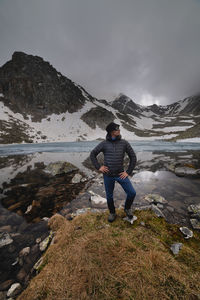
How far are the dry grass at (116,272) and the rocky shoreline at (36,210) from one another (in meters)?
0.95

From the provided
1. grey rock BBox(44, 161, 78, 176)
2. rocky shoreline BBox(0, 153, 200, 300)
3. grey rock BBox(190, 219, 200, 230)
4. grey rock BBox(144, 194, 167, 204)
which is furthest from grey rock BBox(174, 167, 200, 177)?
grey rock BBox(44, 161, 78, 176)

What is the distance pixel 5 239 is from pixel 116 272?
4.01 meters

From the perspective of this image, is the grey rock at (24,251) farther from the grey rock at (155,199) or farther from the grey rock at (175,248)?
the grey rock at (155,199)

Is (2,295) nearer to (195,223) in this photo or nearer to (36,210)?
(36,210)

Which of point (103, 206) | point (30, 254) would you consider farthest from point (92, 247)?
point (103, 206)

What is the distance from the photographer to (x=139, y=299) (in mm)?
1599

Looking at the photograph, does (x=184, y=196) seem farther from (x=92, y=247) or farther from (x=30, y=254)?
(x=30, y=254)

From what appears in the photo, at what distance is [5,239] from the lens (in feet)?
12.6

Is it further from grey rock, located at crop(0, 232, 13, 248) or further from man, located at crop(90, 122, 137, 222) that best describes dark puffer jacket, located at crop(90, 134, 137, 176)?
grey rock, located at crop(0, 232, 13, 248)

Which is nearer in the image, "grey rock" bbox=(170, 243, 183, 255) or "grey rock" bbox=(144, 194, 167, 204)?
"grey rock" bbox=(170, 243, 183, 255)

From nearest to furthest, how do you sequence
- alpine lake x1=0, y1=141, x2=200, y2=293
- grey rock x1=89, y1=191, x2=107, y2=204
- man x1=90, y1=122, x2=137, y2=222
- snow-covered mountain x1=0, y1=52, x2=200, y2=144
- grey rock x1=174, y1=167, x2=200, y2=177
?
alpine lake x1=0, y1=141, x2=200, y2=293 < man x1=90, y1=122, x2=137, y2=222 < grey rock x1=89, y1=191, x2=107, y2=204 < grey rock x1=174, y1=167, x2=200, y2=177 < snow-covered mountain x1=0, y1=52, x2=200, y2=144

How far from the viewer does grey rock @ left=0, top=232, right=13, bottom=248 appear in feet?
12.1

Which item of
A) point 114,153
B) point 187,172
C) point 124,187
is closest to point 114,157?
point 114,153

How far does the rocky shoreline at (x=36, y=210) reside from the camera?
9.73ft
